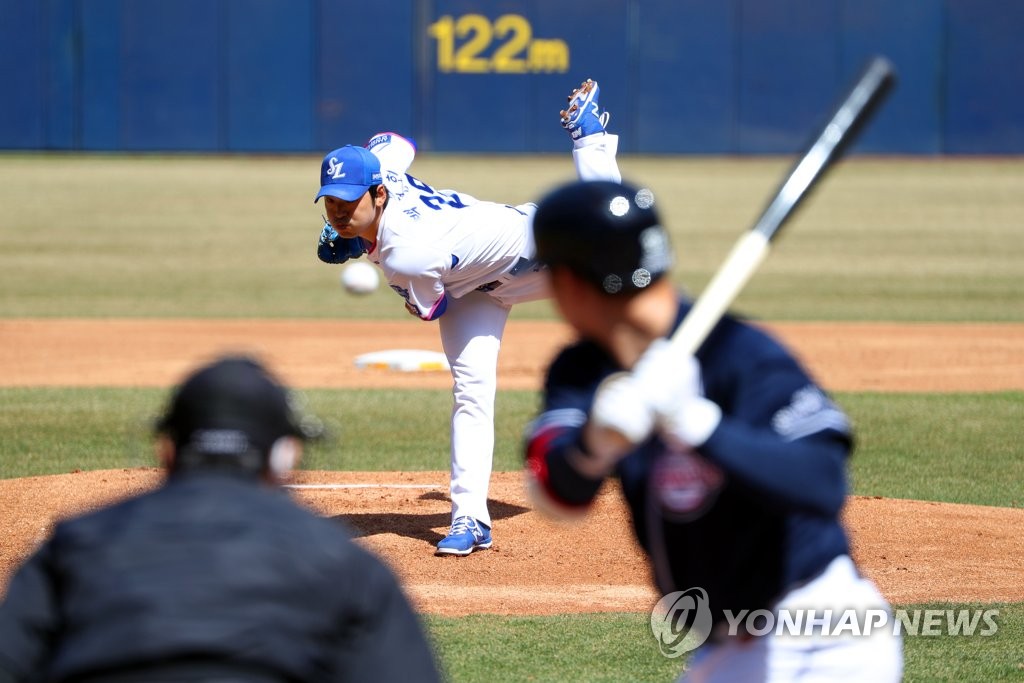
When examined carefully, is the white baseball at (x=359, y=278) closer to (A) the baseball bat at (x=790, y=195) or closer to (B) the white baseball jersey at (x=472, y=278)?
(B) the white baseball jersey at (x=472, y=278)

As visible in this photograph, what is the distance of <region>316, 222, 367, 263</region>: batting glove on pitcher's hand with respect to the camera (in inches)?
249

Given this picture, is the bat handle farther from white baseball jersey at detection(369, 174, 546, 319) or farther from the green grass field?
white baseball jersey at detection(369, 174, 546, 319)

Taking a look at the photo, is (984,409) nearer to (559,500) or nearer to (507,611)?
(507,611)

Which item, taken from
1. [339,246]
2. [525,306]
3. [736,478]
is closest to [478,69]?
[525,306]

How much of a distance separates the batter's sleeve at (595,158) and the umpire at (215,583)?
4277mm

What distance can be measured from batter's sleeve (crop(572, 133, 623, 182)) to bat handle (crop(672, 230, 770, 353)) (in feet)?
11.7

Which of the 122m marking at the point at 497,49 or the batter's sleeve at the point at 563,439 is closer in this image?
the batter's sleeve at the point at 563,439

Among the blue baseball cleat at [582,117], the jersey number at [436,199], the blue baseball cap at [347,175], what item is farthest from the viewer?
the blue baseball cleat at [582,117]

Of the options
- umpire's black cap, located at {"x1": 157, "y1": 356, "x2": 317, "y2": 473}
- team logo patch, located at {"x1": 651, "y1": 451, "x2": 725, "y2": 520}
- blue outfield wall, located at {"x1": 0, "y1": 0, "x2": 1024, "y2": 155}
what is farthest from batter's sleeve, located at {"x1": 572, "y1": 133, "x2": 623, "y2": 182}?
blue outfield wall, located at {"x1": 0, "y1": 0, "x2": 1024, "y2": 155}

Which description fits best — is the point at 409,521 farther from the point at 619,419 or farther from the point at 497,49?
the point at 497,49

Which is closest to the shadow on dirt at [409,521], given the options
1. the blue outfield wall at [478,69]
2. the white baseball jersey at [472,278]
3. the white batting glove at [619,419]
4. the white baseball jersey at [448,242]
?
the white baseball jersey at [472,278]

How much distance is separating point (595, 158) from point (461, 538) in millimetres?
1789

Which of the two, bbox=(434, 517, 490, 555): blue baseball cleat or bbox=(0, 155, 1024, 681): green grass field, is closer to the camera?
bbox=(0, 155, 1024, 681): green grass field

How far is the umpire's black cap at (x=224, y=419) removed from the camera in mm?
2125
